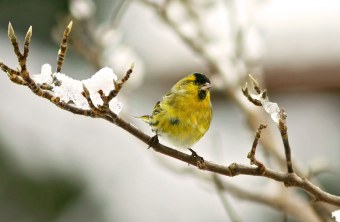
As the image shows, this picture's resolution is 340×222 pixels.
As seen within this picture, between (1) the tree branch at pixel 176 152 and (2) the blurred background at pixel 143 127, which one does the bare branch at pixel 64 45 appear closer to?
(1) the tree branch at pixel 176 152

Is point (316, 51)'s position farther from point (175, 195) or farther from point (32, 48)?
point (32, 48)

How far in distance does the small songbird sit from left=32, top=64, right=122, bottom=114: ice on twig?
1.66ft

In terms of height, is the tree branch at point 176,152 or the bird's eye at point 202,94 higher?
the bird's eye at point 202,94

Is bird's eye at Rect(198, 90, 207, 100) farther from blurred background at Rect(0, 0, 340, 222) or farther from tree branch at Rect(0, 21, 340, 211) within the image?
blurred background at Rect(0, 0, 340, 222)

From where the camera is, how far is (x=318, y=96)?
3959mm

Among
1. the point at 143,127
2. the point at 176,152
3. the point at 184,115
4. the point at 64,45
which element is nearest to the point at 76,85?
the point at 64,45

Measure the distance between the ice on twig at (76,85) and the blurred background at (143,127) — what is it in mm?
2568

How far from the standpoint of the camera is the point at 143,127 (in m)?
3.50

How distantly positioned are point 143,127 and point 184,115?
197 cm

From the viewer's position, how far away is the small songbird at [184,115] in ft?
4.90

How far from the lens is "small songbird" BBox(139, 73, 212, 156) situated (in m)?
1.49

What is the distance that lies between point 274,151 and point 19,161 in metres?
2.86

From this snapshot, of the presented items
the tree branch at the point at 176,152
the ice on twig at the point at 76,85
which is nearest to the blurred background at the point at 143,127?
the tree branch at the point at 176,152

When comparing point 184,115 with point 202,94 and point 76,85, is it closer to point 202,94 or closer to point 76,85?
point 202,94
